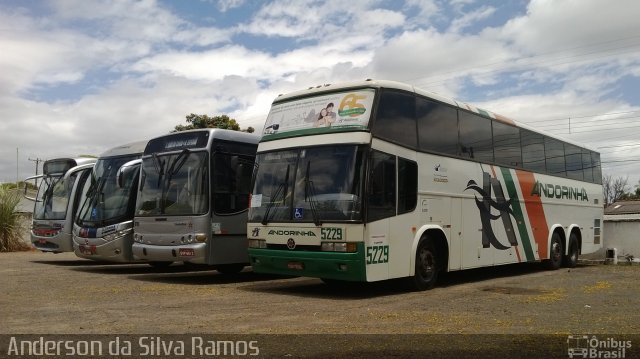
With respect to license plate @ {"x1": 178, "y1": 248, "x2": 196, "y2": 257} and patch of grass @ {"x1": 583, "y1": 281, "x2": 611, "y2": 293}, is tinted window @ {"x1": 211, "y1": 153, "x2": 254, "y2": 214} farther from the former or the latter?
patch of grass @ {"x1": 583, "y1": 281, "x2": 611, "y2": 293}

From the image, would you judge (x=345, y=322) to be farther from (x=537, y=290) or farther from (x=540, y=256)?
(x=540, y=256)

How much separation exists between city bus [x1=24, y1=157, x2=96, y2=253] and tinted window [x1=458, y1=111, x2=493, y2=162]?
33.8ft

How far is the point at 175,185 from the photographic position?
41.7 feet

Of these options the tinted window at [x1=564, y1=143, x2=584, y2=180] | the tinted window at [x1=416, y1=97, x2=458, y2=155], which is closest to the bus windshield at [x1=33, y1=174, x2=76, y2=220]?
the tinted window at [x1=416, y1=97, x2=458, y2=155]

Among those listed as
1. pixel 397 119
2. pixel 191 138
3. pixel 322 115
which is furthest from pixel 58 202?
pixel 397 119

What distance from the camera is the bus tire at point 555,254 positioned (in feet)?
55.5

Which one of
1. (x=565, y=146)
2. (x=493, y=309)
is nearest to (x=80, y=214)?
(x=493, y=309)

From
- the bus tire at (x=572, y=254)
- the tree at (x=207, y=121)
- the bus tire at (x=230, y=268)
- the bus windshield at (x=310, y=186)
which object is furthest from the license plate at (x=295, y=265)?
the tree at (x=207, y=121)

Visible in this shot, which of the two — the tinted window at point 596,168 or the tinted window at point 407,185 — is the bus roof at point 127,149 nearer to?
the tinted window at point 407,185

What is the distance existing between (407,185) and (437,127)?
71.4 inches

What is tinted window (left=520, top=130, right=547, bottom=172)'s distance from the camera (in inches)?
614

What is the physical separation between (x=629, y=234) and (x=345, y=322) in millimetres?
17397

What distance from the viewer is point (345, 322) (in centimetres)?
793

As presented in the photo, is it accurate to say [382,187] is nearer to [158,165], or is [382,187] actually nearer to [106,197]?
[158,165]
